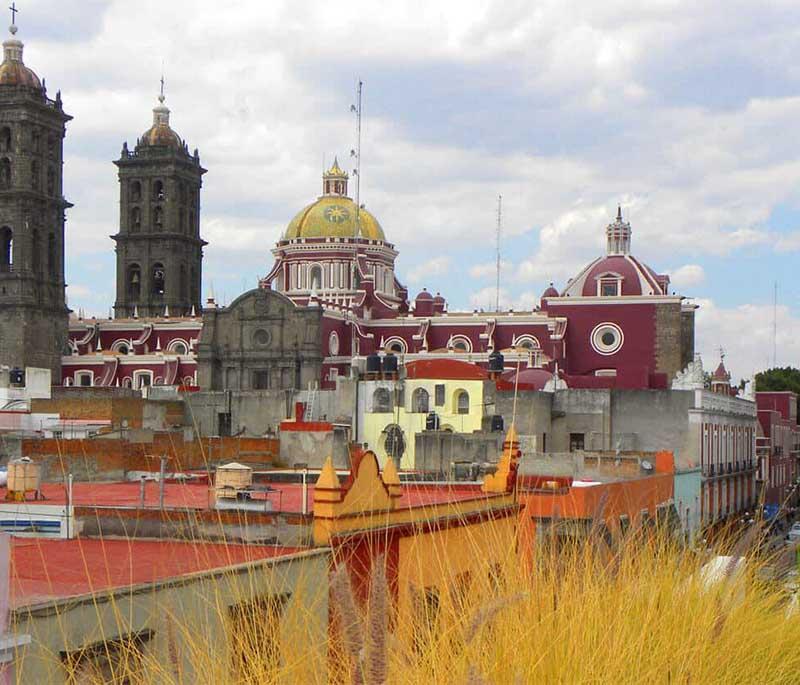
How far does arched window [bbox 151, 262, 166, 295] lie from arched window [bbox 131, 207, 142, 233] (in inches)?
72.6

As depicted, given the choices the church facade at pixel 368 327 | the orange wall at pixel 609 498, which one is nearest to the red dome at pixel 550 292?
the church facade at pixel 368 327

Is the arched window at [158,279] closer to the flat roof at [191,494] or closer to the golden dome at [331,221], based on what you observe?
the golden dome at [331,221]

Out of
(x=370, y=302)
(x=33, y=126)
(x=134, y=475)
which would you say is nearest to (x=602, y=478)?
(x=134, y=475)

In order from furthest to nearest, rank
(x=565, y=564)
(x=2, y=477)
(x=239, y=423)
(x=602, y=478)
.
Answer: (x=239, y=423) < (x=602, y=478) < (x=2, y=477) < (x=565, y=564)

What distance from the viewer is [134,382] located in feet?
175

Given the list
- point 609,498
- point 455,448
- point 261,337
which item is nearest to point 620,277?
point 261,337

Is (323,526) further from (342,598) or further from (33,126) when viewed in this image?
(33,126)

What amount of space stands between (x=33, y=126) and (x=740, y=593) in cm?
5049

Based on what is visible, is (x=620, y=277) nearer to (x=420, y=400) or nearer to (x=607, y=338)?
(x=607, y=338)

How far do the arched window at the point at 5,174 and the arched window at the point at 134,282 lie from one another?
890 centimetres

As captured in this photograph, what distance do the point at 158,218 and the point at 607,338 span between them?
2292 cm

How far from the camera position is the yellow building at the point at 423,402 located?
32.8 m

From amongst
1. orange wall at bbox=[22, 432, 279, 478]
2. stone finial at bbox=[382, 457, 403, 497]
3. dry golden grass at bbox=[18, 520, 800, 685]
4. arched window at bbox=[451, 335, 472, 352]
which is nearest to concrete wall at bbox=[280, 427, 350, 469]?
orange wall at bbox=[22, 432, 279, 478]

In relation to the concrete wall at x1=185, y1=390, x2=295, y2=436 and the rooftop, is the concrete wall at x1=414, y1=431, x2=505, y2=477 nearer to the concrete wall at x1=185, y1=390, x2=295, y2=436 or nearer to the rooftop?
the concrete wall at x1=185, y1=390, x2=295, y2=436
